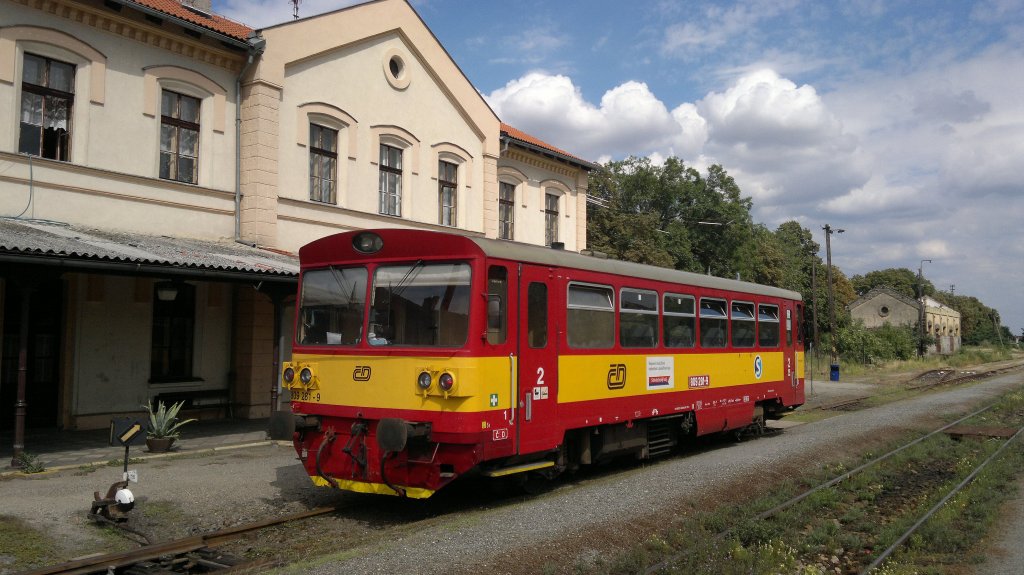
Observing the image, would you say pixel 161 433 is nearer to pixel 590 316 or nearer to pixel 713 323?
pixel 590 316

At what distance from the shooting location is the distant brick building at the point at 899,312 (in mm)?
77938

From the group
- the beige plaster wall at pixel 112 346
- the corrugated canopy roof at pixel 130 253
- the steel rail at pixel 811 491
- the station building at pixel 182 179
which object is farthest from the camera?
the beige plaster wall at pixel 112 346

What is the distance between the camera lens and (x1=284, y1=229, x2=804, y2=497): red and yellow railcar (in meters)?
7.47

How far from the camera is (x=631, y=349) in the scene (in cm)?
981

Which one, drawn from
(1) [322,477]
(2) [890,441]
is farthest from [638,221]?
(1) [322,477]

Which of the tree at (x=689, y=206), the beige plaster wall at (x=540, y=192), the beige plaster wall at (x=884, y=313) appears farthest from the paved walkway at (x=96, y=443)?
the beige plaster wall at (x=884, y=313)

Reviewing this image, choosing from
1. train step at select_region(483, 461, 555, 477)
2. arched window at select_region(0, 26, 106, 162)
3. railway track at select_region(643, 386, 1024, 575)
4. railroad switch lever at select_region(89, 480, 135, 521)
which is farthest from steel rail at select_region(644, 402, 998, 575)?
arched window at select_region(0, 26, 106, 162)

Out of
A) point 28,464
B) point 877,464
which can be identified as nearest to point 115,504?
point 28,464

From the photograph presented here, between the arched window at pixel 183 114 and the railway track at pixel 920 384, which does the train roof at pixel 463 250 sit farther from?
the railway track at pixel 920 384

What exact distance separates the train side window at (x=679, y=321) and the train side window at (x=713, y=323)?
32 cm

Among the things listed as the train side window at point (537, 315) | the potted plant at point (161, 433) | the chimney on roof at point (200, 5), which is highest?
the chimney on roof at point (200, 5)

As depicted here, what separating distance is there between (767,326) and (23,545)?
1107 cm

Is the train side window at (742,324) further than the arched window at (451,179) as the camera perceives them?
No

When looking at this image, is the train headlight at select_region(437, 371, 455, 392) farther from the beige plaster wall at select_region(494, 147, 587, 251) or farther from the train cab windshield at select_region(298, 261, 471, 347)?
the beige plaster wall at select_region(494, 147, 587, 251)
